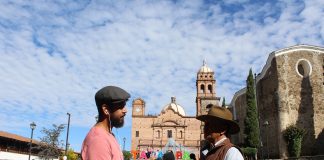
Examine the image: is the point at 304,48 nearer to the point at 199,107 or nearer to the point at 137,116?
the point at 199,107

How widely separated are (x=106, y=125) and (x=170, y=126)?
5787cm

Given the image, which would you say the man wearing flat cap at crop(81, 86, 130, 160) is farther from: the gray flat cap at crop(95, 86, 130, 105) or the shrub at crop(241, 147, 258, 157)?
the shrub at crop(241, 147, 258, 157)

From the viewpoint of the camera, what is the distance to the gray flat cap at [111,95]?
7.91ft

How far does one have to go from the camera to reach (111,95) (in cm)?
241

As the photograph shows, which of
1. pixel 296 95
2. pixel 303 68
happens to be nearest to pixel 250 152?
pixel 296 95

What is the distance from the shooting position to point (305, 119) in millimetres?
28438

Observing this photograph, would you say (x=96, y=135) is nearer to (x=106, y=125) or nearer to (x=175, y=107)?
(x=106, y=125)

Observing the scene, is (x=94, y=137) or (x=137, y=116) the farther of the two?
(x=137, y=116)

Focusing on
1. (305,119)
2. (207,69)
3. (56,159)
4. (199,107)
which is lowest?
(56,159)

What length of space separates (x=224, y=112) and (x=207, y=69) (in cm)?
5822

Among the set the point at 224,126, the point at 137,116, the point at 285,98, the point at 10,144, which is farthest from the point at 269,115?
the point at 137,116

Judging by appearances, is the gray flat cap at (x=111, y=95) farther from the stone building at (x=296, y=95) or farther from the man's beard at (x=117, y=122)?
the stone building at (x=296, y=95)

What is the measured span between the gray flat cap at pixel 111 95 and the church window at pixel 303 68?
2916cm

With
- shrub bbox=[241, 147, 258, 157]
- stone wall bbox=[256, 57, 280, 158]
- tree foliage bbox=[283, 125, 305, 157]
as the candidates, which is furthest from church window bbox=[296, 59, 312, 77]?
shrub bbox=[241, 147, 258, 157]
